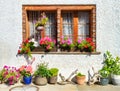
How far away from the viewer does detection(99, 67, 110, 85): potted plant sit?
32.7ft

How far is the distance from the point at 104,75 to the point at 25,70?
9.61 ft

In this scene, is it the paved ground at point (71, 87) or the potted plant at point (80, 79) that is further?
the potted plant at point (80, 79)

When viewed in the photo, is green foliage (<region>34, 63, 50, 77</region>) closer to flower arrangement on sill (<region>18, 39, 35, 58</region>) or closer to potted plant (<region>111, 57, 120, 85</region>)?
flower arrangement on sill (<region>18, 39, 35, 58</region>)

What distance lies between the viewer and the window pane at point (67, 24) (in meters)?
10.7

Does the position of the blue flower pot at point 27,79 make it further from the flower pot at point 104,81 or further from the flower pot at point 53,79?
the flower pot at point 104,81

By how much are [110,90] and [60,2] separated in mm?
3678

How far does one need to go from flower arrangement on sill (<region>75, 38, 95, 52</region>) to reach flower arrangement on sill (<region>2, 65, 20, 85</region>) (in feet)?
8.12

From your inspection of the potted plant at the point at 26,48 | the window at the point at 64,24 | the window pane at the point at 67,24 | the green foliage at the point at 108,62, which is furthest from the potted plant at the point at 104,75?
the potted plant at the point at 26,48

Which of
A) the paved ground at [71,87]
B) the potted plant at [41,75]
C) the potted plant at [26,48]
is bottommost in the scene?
the paved ground at [71,87]

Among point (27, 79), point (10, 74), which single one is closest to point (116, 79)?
point (27, 79)

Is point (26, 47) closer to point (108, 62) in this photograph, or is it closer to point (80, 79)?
point (80, 79)

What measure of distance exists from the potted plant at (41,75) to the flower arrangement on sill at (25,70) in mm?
248

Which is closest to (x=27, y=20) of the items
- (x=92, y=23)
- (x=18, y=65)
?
(x=18, y=65)

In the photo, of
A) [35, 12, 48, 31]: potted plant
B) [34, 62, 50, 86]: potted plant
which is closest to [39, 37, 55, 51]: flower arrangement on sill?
[35, 12, 48, 31]: potted plant
